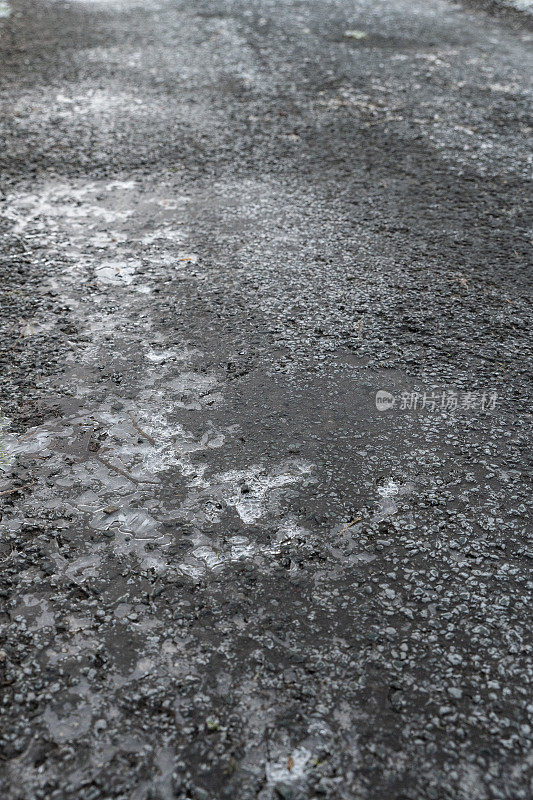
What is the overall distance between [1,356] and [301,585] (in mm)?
1412

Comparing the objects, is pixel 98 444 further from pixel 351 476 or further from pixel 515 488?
pixel 515 488

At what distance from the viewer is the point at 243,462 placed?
2.04 metres

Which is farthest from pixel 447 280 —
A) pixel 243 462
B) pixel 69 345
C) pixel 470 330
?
pixel 69 345
